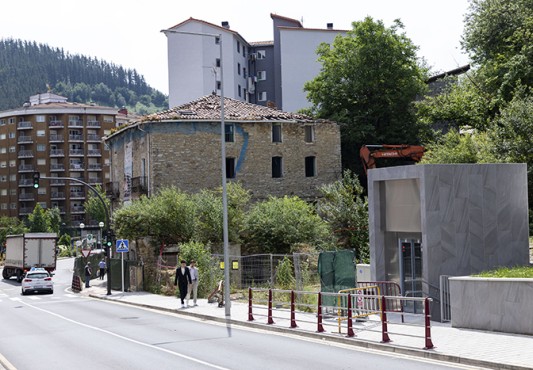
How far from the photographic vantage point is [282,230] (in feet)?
134

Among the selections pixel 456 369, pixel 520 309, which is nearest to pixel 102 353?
pixel 456 369

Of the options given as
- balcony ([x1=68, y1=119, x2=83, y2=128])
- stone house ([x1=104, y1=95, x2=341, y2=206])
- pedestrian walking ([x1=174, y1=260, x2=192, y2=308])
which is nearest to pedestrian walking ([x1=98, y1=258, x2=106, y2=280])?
stone house ([x1=104, y1=95, x2=341, y2=206])

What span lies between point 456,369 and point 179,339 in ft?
27.7

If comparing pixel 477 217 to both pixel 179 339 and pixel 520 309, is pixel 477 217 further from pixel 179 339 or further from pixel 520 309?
pixel 179 339

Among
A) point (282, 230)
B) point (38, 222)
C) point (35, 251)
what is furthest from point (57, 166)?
point (282, 230)

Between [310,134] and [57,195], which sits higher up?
[310,134]

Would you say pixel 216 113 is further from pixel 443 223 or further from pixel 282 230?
pixel 443 223

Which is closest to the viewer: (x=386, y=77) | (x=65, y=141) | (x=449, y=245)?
(x=449, y=245)

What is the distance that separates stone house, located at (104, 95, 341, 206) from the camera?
49875mm

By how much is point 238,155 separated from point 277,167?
3353 mm

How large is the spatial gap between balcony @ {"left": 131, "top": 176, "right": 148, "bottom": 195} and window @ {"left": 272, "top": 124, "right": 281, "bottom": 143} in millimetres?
10107

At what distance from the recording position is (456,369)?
42.2 feet

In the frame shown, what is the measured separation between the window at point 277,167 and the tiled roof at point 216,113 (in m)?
3.02

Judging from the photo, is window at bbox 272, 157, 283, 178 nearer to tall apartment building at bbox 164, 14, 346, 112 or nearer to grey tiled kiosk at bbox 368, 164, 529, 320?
tall apartment building at bbox 164, 14, 346, 112
